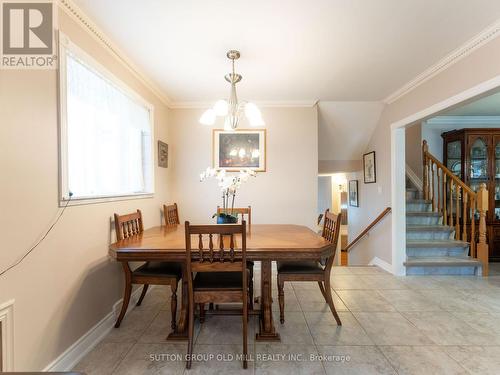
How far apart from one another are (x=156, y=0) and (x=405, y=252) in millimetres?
3814

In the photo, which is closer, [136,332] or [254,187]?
[136,332]

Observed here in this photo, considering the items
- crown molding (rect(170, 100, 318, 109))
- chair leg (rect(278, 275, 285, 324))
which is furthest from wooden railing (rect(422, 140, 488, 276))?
chair leg (rect(278, 275, 285, 324))

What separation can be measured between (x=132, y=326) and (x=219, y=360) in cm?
89

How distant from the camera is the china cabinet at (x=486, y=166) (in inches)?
158

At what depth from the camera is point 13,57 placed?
4.39 ft

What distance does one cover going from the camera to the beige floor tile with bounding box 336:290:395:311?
7.91 ft

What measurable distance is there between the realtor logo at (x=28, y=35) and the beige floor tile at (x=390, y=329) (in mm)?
2916

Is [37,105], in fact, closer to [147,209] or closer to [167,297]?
[147,209]

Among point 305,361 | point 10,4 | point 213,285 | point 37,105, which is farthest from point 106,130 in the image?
point 305,361

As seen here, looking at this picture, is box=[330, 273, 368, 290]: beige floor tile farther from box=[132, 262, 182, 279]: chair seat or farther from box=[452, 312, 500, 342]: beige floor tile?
box=[132, 262, 182, 279]: chair seat

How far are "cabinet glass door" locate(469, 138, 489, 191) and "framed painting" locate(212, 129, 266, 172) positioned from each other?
11.4 feet

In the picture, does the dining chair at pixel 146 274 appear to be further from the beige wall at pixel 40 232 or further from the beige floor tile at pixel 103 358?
the beige floor tile at pixel 103 358

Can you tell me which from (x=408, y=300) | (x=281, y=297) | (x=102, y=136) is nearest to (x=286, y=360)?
(x=281, y=297)

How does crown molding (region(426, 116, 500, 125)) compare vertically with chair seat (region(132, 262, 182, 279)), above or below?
above
